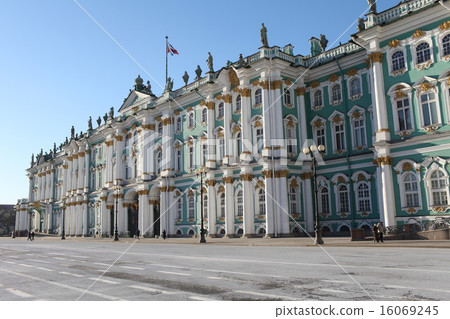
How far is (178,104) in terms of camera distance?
4866 centimetres

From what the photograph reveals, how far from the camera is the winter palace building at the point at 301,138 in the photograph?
29.3m

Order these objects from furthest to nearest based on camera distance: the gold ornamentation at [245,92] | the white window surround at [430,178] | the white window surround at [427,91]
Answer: the gold ornamentation at [245,92] < the white window surround at [427,91] < the white window surround at [430,178]

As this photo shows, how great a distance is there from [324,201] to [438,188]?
34.2ft

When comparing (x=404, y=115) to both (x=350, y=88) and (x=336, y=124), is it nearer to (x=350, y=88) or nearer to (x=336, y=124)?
(x=350, y=88)

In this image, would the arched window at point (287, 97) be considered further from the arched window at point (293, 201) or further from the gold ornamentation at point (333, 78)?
the arched window at point (293, 201)

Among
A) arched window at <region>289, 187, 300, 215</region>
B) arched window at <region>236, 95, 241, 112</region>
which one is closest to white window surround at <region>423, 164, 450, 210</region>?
arched window at <region>289, 187, 300, 215</region>

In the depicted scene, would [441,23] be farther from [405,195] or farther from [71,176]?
[71,176]

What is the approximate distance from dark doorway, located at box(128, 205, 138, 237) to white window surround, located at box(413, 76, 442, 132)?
38.4 m

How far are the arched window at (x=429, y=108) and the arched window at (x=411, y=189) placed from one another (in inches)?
153

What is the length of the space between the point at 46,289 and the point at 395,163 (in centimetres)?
2642

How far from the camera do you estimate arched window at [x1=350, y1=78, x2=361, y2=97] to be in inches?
1390

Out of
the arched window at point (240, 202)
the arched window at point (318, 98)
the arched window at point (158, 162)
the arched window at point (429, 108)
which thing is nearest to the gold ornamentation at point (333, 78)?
the arched window at point (318, 98)

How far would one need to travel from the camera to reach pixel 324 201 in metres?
36.8
